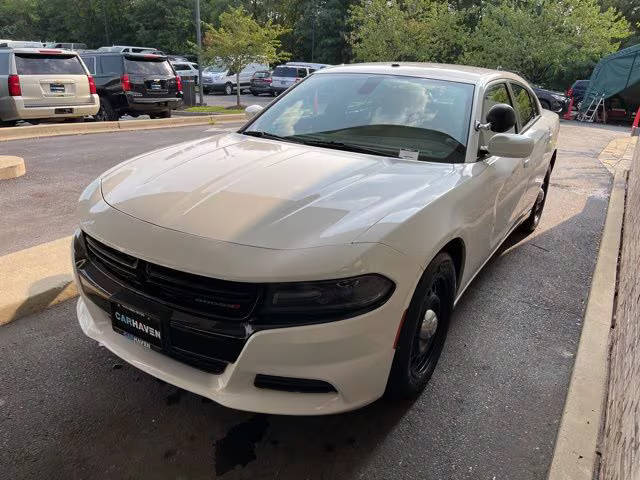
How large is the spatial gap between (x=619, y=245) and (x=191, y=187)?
4.73m

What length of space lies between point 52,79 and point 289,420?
9.96m

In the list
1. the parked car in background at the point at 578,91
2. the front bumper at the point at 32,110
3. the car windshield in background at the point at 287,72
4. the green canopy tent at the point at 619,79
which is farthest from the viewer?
the car windshield in background at the point at 287,72

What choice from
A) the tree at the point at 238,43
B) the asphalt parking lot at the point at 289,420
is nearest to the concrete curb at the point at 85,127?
the tree at the point at 238,43

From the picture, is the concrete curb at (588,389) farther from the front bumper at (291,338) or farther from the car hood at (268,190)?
the car hood at (268,190)

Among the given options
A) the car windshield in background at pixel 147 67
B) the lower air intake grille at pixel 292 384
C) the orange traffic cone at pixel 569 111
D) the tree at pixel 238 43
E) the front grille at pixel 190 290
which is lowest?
the orange traffic cone at pixel 569 111

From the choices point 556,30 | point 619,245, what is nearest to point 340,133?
point 619,245

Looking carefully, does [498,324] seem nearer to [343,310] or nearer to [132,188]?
[343,310]

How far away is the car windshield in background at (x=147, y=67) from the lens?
12453 millimetres

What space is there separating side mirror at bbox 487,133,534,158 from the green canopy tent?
20759 millimetres

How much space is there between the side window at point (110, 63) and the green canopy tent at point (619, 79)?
18.5 m

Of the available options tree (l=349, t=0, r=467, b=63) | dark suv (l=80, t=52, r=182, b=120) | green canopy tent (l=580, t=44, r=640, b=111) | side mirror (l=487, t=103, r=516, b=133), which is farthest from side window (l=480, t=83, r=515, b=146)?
tree (l=349, t=0, r=467, b=63)

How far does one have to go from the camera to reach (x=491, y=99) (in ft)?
12.1

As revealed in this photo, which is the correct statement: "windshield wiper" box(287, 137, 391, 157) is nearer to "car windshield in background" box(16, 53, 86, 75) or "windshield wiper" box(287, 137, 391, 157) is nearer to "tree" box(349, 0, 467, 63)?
"car windshield in background" box(16, 53, 86, 75)

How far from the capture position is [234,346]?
202cm
